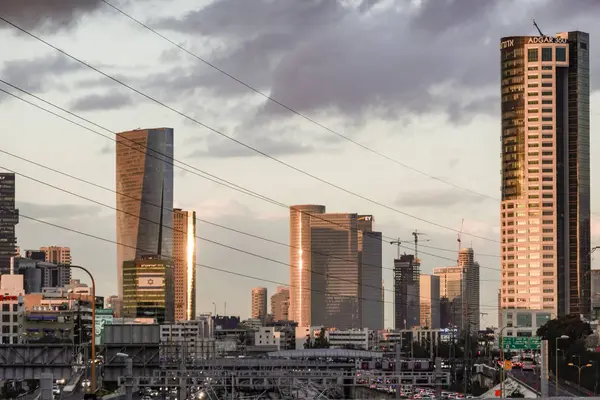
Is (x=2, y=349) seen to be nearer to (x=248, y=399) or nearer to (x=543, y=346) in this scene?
(x=543, y=346)

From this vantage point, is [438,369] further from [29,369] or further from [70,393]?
[70,393]

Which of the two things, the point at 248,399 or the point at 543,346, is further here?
the point at 248,399

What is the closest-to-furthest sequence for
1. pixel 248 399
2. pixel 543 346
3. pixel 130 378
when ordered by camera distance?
1. pixel 543 346
2. pixel 130 378
3. pixel 248 399

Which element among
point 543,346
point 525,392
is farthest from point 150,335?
point 525,392

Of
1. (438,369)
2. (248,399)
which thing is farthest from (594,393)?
(438,369)

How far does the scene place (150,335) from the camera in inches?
4980

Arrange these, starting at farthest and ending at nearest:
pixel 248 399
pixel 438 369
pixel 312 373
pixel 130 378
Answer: pixel 248 399 → pixel 312 373 → pixel 438 369 → pixel 130 378

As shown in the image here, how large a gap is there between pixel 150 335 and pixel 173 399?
6464cm

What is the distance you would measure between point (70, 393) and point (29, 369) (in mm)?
61739

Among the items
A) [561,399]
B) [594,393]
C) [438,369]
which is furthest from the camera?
[594,393]

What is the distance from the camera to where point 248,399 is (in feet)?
604

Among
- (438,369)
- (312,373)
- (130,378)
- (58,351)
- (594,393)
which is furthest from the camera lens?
(594,393)

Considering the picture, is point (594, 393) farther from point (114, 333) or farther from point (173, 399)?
point (114, 333)

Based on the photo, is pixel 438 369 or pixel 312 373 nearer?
pixel 438 369
